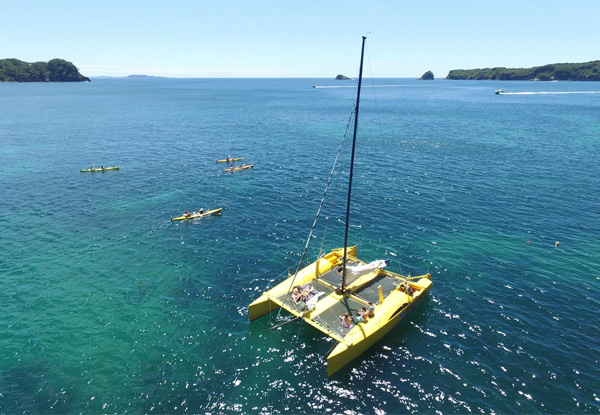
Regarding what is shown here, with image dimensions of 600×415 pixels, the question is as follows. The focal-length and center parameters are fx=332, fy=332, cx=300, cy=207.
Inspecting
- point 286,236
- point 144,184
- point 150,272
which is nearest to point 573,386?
point 286,236

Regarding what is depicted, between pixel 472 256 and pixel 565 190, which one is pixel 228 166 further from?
pixel 565 190

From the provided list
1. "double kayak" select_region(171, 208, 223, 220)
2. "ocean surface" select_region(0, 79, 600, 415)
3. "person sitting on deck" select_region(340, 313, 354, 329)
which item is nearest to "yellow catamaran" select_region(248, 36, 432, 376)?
"person sitting on deck" select_region(340, 313, 354, 329)

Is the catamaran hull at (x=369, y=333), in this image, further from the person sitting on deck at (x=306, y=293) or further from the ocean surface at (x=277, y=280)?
the person sitting on deck at (x=306, y=293)

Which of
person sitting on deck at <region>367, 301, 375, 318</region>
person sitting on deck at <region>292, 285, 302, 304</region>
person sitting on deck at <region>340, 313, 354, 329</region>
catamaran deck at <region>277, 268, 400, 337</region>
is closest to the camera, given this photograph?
person sitting on deck at <region>340, 313, 354, 329</region>

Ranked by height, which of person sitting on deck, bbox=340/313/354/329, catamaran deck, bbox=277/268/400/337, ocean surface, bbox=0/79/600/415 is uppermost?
person sitting on deck, bbox=340/313/354/329

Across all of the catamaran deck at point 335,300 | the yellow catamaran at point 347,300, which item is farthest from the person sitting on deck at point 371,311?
the catamaran deck at point 335,300

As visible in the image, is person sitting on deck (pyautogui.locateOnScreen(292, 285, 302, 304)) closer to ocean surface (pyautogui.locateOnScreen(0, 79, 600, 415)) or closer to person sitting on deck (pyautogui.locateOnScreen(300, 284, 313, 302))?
person sitting on deck (pyautogui.locateOnScreen(300, 284, 313, 302))
